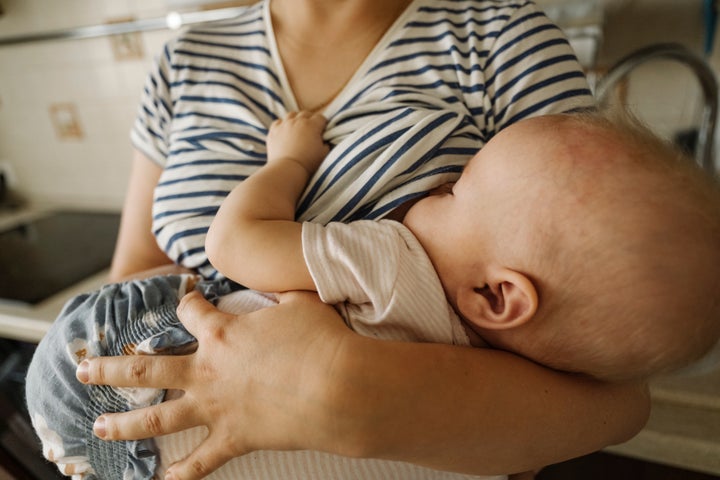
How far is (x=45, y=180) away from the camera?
71.7 inches

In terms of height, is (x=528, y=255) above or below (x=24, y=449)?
above

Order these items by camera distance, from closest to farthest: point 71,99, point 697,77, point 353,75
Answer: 1. point 353,75
2. point 697,77
3. point 71,99

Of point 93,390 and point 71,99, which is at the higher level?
point 71,99

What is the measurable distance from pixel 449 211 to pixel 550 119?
0.46 ft

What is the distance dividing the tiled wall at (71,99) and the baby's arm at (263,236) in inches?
38.4

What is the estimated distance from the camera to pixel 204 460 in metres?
0.44

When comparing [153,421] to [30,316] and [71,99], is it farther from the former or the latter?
[71,99]

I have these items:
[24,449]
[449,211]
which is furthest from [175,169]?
[24,449]

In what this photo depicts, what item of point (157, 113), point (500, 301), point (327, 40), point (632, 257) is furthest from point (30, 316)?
point (632, 257)

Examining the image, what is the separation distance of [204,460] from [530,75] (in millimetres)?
580

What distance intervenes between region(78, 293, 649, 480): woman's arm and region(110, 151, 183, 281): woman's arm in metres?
0.33

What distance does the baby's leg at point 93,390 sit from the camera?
1.58ft

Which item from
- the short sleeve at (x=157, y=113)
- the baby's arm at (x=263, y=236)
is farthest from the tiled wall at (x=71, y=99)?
the baby's arm at (x=263, y=236)

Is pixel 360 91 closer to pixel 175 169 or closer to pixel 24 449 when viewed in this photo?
pixel 175 169
